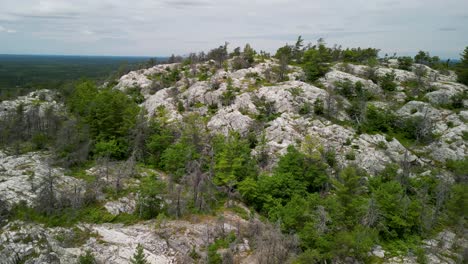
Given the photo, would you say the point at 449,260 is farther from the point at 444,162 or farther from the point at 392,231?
the point at 444,162

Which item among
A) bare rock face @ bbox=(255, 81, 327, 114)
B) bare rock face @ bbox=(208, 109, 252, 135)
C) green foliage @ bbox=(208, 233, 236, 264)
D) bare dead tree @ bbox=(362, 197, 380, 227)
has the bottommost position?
green foliage @ bbox=(208, 233, 236, 264)

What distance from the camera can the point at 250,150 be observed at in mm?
34844

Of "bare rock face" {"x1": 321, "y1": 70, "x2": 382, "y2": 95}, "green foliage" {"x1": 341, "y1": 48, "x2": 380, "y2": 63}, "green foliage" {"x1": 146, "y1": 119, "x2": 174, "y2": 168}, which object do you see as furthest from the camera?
"green foliage" {"x1": 341, "y1": 48, "x2": 380, "y2": 63}

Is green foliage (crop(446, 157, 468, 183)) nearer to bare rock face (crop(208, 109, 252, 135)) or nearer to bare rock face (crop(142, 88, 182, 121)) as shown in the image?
bare rock face (crop(208, 109, 252, 135))

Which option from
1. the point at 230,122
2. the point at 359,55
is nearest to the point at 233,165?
the point at 230,122

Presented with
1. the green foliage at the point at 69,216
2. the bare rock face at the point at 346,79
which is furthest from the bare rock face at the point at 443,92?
the green foliage at the point at 69,216

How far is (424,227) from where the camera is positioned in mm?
25750

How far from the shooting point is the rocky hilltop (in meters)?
22.0

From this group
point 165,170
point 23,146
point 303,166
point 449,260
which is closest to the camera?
point 449,260

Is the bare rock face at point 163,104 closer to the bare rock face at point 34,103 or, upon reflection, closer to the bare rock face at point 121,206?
the bare rock face at point 34,103

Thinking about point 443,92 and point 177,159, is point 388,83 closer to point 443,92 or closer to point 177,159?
point 443,92

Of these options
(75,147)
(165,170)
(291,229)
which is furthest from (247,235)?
(75,147)

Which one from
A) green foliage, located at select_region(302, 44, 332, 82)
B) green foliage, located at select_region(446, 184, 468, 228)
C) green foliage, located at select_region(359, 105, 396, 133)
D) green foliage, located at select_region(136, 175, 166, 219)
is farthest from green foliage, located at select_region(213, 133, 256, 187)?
green foliage, located at select_region(302, 44, 332, 82)

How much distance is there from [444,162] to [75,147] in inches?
1675
